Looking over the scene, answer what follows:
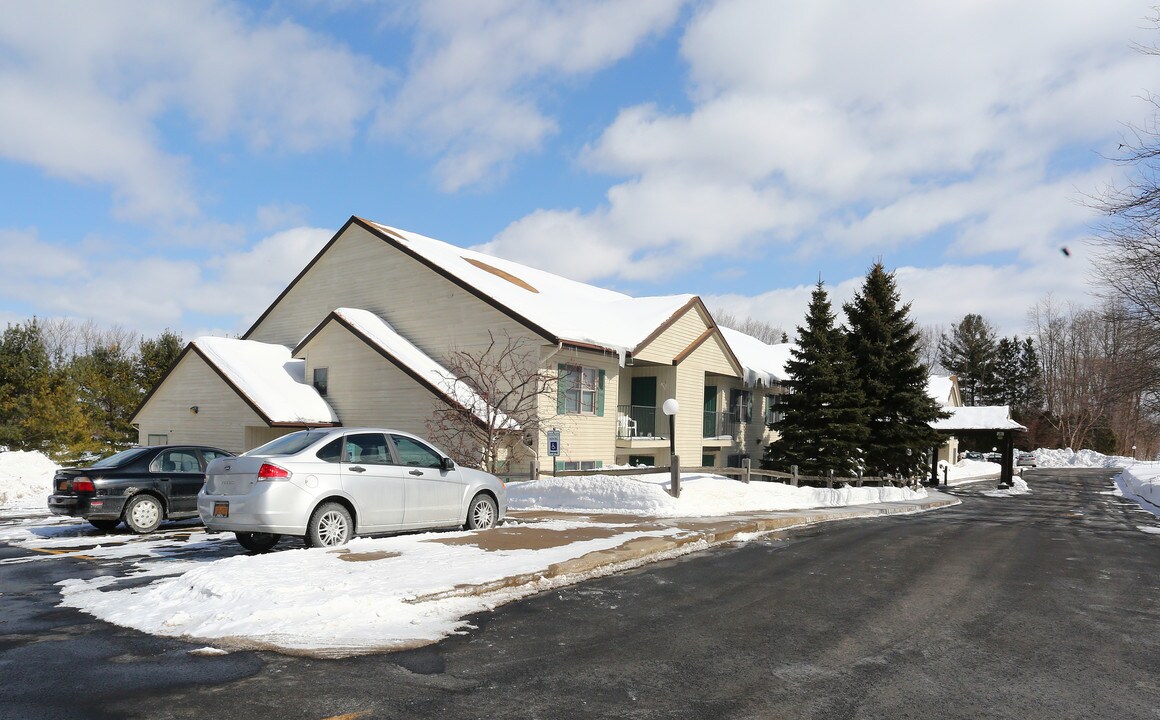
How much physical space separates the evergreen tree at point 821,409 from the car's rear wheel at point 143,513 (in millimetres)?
24039

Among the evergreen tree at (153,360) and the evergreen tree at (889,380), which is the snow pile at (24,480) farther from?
the evergreen tree at (889,380)

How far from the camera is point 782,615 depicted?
7543 millimetres

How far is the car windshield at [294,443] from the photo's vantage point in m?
10.4

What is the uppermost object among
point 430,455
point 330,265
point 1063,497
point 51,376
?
point 330,265

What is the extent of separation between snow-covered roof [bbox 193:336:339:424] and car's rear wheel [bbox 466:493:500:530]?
15573mm

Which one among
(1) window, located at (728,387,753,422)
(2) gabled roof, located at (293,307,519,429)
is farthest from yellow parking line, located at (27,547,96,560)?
(1) window, located at (728,387,753,422)

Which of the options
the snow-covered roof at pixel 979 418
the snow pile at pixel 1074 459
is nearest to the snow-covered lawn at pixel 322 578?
the snow-covered roof at pixel 979 418

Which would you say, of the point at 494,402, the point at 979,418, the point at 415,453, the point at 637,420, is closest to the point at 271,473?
the point at 415,453

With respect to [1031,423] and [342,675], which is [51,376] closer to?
[342,675]

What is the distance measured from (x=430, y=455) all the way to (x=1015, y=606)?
782cm

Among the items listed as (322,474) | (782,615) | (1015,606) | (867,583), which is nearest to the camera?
(782,615)

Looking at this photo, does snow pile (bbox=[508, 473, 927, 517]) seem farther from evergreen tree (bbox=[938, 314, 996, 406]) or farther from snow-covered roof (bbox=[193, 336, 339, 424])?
evergreen tree (bbox=[938, 314, 996, 406])

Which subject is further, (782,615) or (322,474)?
(322,474)

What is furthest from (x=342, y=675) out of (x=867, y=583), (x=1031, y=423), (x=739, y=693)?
(x=1031, y=423)
